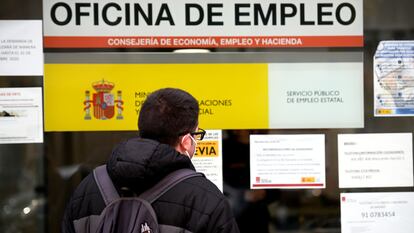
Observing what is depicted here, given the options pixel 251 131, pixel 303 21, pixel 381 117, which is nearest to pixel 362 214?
pixel 381 117

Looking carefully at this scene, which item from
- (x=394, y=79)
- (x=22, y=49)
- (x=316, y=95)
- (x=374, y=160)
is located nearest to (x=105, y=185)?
(x=22, y=49)

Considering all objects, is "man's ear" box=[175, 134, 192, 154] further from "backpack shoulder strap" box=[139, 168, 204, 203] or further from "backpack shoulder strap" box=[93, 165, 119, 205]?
"backpack shoulder strap" box=[93, 165, 119, 205]

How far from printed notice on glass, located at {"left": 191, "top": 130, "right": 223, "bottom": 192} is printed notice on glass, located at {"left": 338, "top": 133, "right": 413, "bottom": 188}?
2.81ft

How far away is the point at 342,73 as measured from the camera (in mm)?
4305

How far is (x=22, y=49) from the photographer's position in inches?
165

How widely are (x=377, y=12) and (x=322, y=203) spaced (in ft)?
4.64

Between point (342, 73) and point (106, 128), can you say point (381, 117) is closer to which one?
point (342, 73)

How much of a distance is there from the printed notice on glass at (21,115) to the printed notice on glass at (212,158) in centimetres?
111

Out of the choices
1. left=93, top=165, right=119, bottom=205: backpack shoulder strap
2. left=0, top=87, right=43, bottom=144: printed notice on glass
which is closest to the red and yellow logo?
left=0, top=87, right=43, bottom=144: printed notice on glass

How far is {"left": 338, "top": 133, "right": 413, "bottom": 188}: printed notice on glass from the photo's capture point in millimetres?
4312

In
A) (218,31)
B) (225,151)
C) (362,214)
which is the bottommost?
(362,214)

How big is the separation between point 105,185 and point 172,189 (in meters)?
0.30

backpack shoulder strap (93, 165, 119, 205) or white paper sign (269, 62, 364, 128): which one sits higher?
white paper sign (269, 62, 364, 128)

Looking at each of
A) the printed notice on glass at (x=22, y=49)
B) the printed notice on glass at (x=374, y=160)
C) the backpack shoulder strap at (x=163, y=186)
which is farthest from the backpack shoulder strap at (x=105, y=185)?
the printed notice on glass at (x=374, y=160)
